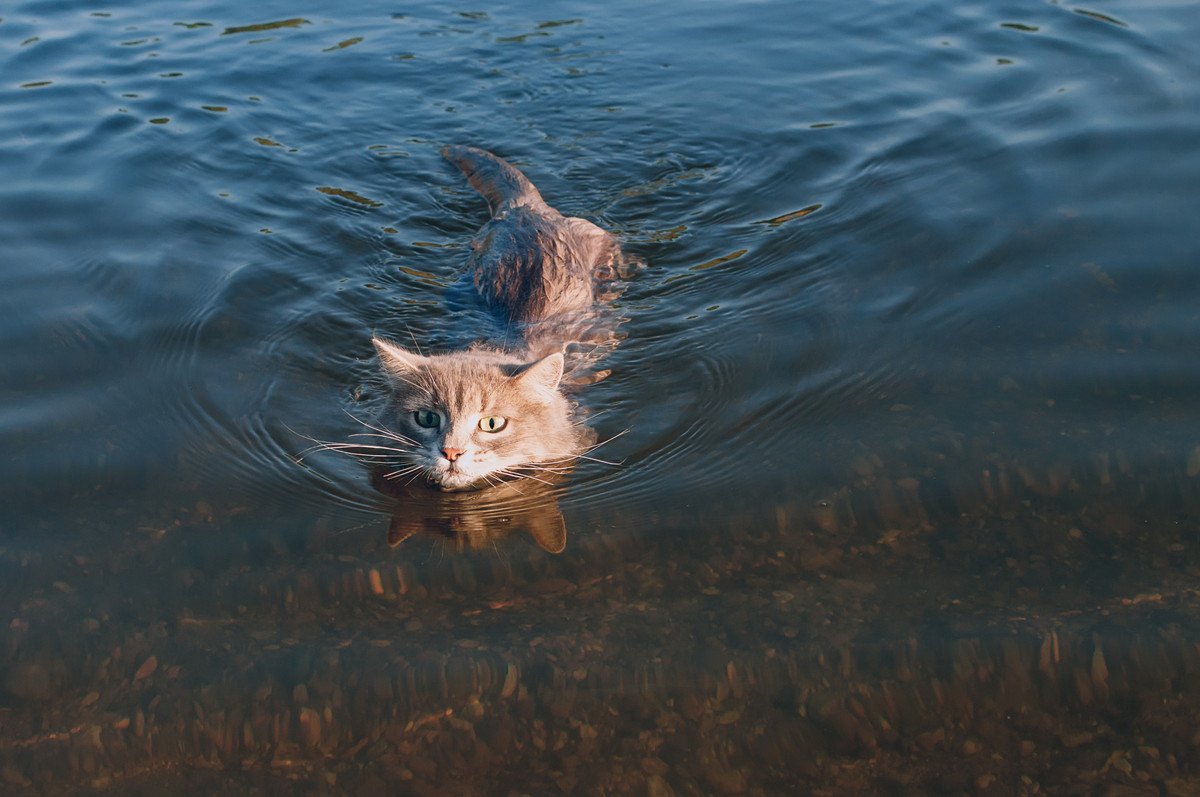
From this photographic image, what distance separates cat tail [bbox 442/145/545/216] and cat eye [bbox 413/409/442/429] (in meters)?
2.76

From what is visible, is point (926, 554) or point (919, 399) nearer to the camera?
point (926, 554)

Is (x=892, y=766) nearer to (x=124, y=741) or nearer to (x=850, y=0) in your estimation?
(x=124, y=741)

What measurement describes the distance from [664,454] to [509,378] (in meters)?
0.80

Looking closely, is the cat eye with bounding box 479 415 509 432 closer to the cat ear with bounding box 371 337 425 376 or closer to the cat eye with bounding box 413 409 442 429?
the cat eye with bounding box 413 409 442 429

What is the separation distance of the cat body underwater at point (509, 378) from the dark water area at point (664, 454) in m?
0.19

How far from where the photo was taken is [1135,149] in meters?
7.39

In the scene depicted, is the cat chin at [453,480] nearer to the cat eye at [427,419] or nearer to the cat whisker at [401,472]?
the cat whisker at [401,472]

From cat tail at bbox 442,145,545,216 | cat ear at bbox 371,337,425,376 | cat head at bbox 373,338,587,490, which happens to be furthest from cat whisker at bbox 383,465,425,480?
cat tail at bbox 442,145,545,216

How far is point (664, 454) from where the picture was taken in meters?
5.19

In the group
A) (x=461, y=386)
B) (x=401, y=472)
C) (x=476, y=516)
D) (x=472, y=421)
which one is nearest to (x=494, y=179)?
(x=461, y=386)

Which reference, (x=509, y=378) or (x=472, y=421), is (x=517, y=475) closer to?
(x=472, y=421)

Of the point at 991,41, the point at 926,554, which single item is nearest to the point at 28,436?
the point at 926,554

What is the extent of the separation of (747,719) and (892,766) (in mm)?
469

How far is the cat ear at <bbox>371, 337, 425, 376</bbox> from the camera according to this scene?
16.8ft
